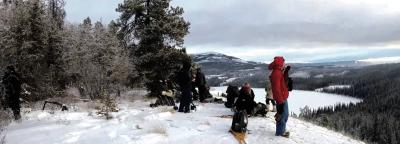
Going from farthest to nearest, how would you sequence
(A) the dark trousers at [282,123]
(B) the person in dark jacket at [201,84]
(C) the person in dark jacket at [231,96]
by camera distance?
(B) the person in dark jacket at [201,84] → (C) the person in dark jacket at [231,96] → (A) the dark trousers at [282,123]

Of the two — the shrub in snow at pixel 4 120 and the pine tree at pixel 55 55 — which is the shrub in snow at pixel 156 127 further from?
the pine tree at pixel 55 55

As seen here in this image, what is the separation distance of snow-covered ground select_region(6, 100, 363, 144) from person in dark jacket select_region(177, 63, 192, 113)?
0.58 m

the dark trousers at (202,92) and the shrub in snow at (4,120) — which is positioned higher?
the dark trousers at (202,92)

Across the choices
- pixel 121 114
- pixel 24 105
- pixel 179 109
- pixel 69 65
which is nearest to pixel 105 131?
pixel 121 114

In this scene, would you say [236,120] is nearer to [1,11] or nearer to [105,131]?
[105,131]

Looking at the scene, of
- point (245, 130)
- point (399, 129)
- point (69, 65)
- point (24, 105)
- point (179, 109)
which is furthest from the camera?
point (399, 129)

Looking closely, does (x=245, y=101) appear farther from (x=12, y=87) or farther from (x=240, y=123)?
(x=12, y=87)

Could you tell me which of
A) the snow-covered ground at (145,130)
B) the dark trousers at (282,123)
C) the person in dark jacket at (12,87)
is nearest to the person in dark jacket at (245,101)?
the snow-covered ground at (145,130)

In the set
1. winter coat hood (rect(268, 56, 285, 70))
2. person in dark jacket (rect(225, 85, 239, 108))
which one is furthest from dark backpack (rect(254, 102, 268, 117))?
winter coat hood (rect(268, 56, 285, 70))

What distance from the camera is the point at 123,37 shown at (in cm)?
3294

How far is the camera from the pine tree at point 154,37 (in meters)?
30.0

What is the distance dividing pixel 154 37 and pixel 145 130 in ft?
51.8

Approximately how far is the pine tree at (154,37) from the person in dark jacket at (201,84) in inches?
194

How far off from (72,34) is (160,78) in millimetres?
7343
